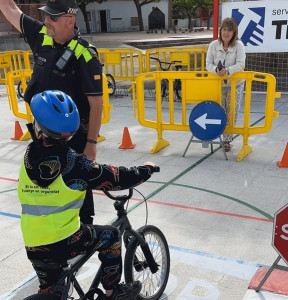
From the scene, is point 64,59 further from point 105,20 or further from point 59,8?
point 105,20

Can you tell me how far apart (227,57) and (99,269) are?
15.0ft

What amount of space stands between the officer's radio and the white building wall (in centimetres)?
4813

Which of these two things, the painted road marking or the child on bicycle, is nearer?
the child on bicycle

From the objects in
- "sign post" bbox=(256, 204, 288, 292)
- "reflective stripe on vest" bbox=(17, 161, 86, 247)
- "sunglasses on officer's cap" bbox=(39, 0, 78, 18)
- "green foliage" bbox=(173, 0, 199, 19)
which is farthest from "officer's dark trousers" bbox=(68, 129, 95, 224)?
"green foliage" bbox=(173, 0, 199, 19)

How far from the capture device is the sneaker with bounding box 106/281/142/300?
9.11 ft

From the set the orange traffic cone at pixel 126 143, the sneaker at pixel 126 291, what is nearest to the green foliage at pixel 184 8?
the orange traffic cone at pixel 126 143

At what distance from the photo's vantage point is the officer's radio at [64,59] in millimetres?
3256

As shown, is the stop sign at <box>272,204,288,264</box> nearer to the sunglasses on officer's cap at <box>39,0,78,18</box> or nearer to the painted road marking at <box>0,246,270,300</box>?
the painted road marking at <box>0,246,270,300</box>

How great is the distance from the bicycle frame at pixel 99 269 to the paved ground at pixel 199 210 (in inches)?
24.7

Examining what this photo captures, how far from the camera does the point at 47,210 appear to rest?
2.30 metres

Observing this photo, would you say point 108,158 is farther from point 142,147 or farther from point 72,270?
point 72,270

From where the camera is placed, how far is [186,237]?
13.9 ft

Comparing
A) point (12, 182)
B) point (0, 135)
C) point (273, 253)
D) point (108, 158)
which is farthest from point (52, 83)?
point (0, 135)

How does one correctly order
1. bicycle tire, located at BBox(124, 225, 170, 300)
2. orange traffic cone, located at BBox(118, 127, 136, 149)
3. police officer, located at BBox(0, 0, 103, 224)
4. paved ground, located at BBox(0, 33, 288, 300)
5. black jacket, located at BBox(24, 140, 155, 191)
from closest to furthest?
black jacket, located at BBox(24, 140, 155, 191) → bicycle tire, located at BBox(124, 225, 170, 300) → police officer, located at BBox(0, 0, 103, 224) → paved ground, located at BBox(0, 33, 288, 300) → orange traffic cone, located at BBox(118, 127, 136, 149)
